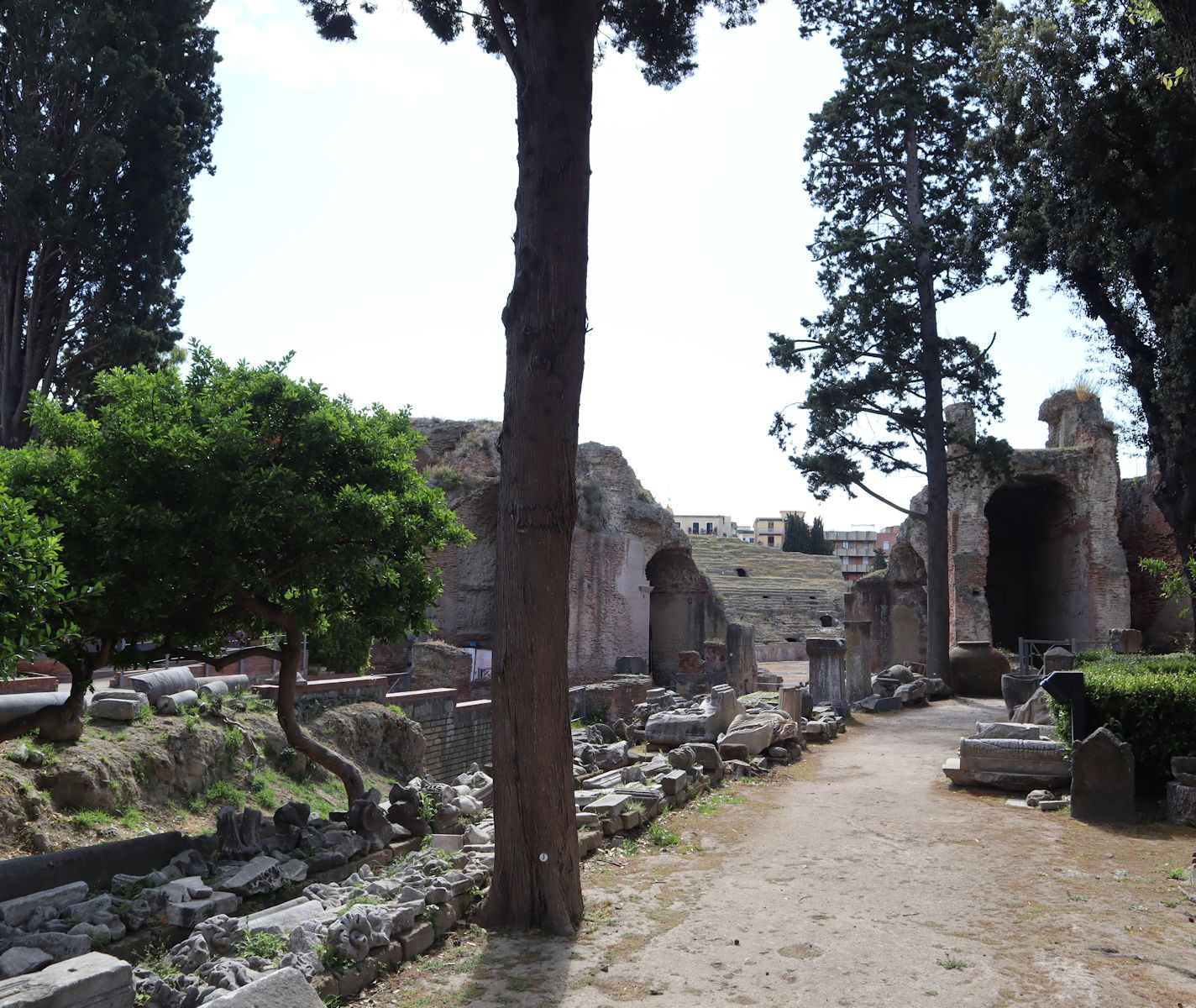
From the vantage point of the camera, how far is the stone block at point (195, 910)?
16.6 feet

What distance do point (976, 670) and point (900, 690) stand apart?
2.74m

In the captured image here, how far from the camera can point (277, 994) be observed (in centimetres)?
370

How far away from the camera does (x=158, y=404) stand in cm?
659

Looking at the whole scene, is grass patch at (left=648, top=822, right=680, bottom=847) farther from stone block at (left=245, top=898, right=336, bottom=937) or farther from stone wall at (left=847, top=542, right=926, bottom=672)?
stone wall at (left=847, top=542, right=926, bottom=672)

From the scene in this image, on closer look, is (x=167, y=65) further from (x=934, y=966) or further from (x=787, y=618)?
(x=787, y=618)

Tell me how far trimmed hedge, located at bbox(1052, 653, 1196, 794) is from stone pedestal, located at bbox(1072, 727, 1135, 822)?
444 millimetres

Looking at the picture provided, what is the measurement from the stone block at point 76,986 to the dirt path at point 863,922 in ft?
4.21

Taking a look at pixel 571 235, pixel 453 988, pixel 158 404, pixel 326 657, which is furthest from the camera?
pixel 326 657

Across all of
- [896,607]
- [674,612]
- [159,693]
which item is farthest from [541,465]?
[896,607]

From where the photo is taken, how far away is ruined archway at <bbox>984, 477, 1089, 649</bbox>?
27.2 meters

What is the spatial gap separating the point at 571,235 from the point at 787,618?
33934 millimetres

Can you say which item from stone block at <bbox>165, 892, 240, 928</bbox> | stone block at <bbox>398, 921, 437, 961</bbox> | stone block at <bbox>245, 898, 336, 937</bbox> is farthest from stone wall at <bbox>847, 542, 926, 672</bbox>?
stone block at <bbox>165, 892, 240, 928</bbox>

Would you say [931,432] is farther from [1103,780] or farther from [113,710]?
[113,710]

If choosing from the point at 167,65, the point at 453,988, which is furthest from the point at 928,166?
the point at 453,988
